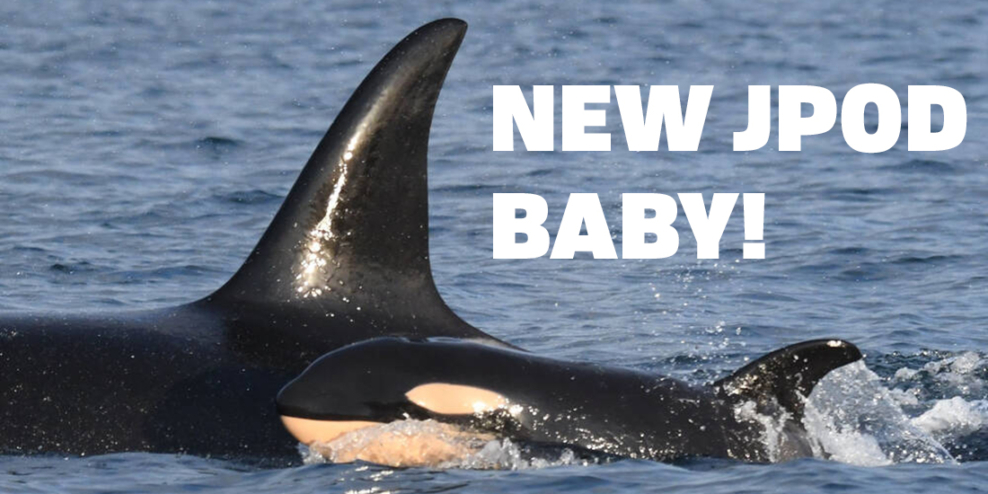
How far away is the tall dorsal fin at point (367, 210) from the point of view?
10.7 metres

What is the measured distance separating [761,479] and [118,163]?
48.8ft

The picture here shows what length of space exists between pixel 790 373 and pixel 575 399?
1.13 meters

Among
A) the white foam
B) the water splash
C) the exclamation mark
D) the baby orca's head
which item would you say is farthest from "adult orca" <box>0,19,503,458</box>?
the exclamation mark

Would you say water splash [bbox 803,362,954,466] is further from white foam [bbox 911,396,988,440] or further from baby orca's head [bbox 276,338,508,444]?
baby orca's head [bbox 276,338,508,444]

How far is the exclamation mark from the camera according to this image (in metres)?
19.0

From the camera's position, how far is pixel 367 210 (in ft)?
35.3

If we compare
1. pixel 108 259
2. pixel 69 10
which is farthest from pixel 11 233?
pixel 69 10

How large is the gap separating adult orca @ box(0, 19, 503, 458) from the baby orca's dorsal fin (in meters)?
1.75

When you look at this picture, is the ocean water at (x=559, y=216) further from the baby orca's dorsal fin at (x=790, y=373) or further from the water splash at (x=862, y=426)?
the baby orca's dorsal fin at (x=790, y=373)

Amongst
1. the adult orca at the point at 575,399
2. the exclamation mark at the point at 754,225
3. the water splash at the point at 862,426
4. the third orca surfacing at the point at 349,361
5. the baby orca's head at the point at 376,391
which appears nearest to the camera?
the baby orca's head at the point at 376,391

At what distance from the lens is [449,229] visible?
1966 centimetres

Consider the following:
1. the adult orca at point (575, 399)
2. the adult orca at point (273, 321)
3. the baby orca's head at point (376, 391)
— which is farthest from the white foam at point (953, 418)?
the baby orca's head at point (376, 391)

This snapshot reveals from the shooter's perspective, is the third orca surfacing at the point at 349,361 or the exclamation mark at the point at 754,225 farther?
the exclamation mark at the point at 754,225

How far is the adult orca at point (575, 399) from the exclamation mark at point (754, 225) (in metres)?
8.96
